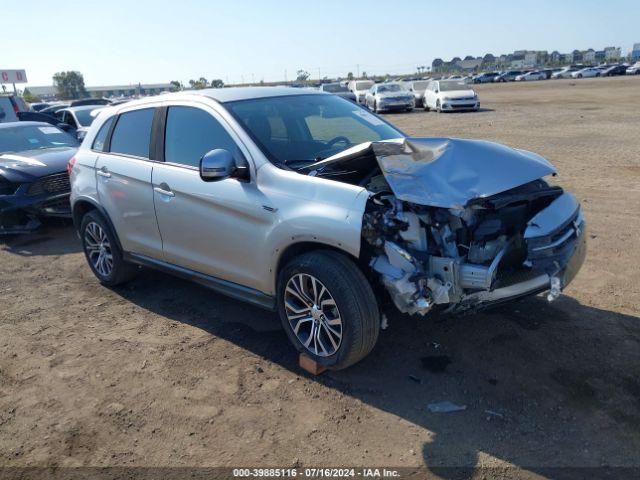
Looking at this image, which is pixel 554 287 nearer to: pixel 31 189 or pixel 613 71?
pixel 31 189

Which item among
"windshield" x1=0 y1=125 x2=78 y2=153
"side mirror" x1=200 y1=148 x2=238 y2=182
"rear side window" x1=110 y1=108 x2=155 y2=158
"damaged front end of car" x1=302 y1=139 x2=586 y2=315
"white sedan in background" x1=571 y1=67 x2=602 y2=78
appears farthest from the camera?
"white sedan in background" x1=571 y1=67 x2=602 y2=78

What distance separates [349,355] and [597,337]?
1.96 meters

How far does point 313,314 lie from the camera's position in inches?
148

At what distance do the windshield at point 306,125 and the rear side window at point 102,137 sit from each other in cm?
175

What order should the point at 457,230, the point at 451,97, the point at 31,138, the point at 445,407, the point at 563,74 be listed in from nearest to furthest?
the point at 445,407, the point at 457,230, the point at 31,138, the point at 451,97, the point at 563,74

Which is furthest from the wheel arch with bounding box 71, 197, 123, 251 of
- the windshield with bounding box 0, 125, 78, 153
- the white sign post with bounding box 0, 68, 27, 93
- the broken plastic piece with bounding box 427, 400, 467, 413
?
the white sign post with bounding box 0, 68, 27, 93

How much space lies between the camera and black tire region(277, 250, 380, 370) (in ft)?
11.4

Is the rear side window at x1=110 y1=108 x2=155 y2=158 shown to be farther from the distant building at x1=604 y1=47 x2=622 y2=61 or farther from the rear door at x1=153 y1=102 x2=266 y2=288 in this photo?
the distant building at x1=604 y1=47 x2=622 y2=61

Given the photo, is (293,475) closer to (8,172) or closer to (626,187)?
(8,172)

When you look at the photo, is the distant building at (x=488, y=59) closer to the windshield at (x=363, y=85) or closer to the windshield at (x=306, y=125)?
the windshield at (x=363, y=85)

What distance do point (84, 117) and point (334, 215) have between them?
1283 cm

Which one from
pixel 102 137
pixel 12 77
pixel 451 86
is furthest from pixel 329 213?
pixel 12 77

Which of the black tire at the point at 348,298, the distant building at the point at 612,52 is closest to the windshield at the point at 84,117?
the black tire at the point at 348,298

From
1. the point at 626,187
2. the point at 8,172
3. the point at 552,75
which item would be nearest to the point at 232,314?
the point at 8,172
